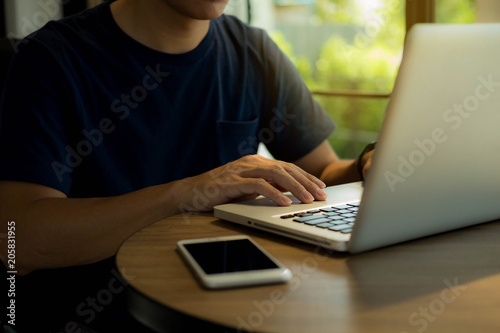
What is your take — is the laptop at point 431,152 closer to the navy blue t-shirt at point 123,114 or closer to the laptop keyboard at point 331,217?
the laptop keyboard at point 331,217

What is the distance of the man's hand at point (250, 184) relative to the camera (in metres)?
0.90

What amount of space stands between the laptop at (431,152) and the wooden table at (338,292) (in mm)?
31

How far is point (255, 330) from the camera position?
479 mm

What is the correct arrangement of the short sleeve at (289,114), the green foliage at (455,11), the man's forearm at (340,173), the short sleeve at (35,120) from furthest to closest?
the green foliage at (455,11) → the short sleeve at (289,114) → the man's forearm at (340,173) → the short sleeve at (35,120)

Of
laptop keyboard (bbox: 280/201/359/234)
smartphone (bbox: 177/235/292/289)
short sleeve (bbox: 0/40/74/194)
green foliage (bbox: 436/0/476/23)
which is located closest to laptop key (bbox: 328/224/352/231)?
laptop keyboard (bbox: 280/201/359/234)

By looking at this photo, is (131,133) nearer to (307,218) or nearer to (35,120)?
(35,120)

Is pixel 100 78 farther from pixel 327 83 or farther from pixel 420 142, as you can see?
pixel 327 83

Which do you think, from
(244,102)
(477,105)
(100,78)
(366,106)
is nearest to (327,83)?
(366,106)

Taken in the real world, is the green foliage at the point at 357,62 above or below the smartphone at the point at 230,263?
below

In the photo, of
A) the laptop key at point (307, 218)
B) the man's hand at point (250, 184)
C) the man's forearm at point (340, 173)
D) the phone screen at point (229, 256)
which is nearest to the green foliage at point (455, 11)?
the man's forearm at point (340, 173)

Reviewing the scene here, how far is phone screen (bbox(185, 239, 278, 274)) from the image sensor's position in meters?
0.60

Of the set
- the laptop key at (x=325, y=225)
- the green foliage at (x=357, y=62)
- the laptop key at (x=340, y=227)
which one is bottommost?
the green foliage at (x=357, y=62)

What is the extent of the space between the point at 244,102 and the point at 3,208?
2.20 ft

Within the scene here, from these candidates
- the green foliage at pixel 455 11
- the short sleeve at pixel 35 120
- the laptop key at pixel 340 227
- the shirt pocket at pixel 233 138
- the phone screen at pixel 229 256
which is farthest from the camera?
the green foliage at pixel 455 11
